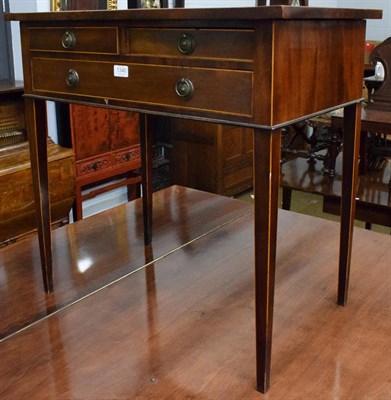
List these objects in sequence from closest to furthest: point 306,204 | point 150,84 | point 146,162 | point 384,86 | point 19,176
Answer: point 150,84
point 146,162
point 19,176
point 384,86
point 306,204

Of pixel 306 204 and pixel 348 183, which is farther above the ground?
pixel 348 183

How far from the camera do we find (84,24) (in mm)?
1111

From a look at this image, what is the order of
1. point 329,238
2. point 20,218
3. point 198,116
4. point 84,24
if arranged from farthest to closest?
point 20,218 → point 329,238 → point 84,24 → point 198,116

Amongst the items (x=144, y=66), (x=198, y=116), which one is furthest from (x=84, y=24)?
(x=198, y=116)

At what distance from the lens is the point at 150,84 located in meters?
1.03

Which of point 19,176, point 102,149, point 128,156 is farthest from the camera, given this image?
point 128,156

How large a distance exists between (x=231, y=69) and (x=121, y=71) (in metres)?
0.27

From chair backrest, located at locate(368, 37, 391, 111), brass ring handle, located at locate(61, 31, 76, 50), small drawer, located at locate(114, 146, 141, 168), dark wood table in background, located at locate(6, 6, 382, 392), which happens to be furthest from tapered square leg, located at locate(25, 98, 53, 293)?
chair backrest, located at locate(368, 37, 391, 111)

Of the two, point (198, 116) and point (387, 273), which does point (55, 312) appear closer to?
point (198, 116)

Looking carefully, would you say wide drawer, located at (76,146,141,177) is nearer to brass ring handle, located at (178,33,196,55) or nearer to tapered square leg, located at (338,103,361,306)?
tapered square leg, located at (338,103,361,306)

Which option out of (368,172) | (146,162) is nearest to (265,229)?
A: (146,162)

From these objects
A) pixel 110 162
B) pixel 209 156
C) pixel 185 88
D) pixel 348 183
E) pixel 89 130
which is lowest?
pixel 209 156

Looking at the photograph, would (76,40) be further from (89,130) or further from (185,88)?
(89,130)

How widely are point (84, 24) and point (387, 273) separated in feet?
3.13
